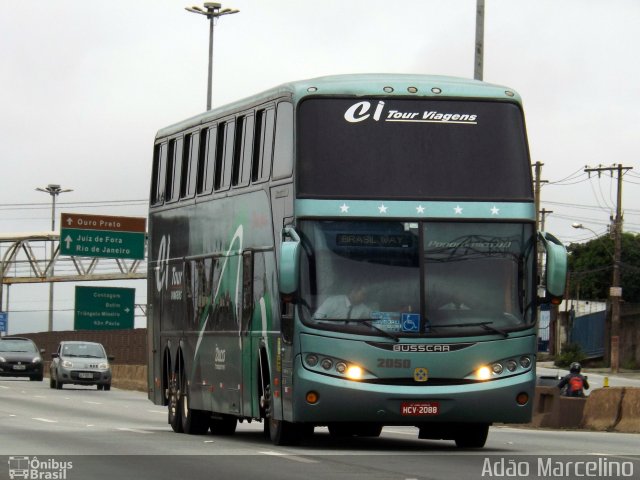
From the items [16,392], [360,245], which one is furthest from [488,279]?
[16,392]

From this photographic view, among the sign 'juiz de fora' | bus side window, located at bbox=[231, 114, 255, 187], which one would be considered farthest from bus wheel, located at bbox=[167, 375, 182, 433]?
the sign 'juiz de fora'

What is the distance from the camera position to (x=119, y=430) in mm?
25672

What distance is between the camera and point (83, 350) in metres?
54.8

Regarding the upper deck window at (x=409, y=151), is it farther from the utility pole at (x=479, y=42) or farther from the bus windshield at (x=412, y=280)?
the utility pole at (x=479, y=42)

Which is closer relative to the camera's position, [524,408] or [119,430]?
[524,408]

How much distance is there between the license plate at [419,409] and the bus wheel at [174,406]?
7035 mm

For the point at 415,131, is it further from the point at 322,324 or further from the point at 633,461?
the point at 633,461

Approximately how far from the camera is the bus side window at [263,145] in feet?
67.4

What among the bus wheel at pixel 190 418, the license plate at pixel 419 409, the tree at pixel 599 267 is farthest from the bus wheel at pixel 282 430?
the tree at pixel 599 267

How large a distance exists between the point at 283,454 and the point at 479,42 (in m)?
13.7

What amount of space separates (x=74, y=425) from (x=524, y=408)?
35.0 ft

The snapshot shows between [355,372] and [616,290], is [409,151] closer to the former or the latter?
[355,372]

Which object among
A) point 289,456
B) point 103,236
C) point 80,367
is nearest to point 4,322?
point 103,236

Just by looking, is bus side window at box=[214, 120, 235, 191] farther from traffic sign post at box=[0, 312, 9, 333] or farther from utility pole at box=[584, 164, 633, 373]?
traffic sign post at box=[0, 312, 9, 333]
